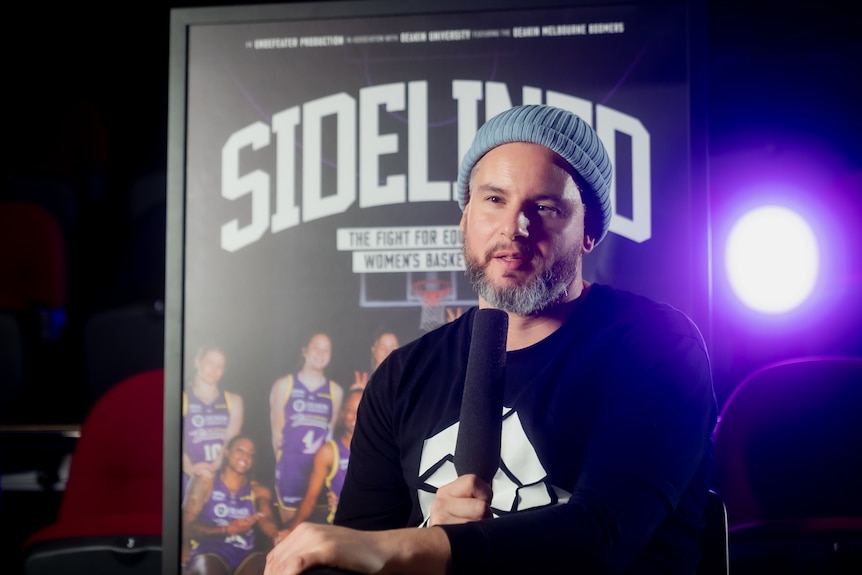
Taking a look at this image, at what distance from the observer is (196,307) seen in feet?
5.11

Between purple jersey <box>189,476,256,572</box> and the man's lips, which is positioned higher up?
the man's lips

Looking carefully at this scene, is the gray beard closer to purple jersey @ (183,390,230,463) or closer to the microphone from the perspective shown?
the microphone

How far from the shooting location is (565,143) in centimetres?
136

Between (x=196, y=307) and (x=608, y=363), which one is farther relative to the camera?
(x=196, y=307)

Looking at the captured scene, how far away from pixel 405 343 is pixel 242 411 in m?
0.32

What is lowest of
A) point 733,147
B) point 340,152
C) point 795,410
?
point 795,410

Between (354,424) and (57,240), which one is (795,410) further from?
(57,240)

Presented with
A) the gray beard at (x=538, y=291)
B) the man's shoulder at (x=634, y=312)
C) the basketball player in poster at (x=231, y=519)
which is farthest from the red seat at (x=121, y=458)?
the man's shoulder at (x=634, y=312)

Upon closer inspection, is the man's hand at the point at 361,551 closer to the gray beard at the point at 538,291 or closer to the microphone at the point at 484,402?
the microphone at the point at 484,402

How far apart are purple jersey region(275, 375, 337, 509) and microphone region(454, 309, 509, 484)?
42 centimetres

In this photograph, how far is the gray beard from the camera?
1.35 metres

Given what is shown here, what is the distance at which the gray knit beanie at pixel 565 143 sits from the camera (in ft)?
4.45

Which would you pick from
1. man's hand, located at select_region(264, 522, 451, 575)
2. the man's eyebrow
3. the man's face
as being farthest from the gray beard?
man's hand, located at select_region(264, 522, 451, 575)

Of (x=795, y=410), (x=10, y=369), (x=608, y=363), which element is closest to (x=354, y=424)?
(x=608, y=363)
